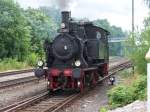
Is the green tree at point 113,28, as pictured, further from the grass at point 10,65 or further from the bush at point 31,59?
the grass at point 10,65

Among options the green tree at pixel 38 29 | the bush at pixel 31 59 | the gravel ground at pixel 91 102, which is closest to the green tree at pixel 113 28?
the green tree at pixel 38 29

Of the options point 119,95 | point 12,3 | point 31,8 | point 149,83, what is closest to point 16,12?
point 12,3

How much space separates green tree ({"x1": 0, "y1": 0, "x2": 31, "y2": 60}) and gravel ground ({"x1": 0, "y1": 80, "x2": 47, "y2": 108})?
18786mm

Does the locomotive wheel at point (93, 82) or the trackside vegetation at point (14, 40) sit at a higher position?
the trackside vegetation at point (14, 40)

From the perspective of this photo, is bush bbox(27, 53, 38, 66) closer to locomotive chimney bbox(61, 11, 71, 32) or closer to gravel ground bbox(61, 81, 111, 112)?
gravel ground bbox(61, 81, 111, 112)

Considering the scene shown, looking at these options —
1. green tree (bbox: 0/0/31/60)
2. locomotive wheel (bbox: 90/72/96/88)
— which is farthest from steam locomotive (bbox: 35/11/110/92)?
green tree (bbox: 0/0/31/60)

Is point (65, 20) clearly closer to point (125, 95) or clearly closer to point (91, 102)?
point (91, 102)

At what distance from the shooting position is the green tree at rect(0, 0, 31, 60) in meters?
39.1

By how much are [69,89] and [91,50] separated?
75.9 inches

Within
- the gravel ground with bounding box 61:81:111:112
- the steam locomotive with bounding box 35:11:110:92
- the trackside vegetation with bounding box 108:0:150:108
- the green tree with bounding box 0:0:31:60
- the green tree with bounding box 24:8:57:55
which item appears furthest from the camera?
the green tree with bounding box 24:8:57:55

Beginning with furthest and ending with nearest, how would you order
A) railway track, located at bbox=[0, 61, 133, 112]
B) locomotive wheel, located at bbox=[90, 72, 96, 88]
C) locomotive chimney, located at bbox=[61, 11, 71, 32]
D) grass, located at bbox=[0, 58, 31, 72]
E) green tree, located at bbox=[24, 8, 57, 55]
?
green tree, located at bbox=[24, 8, 57, 55] < grass, located at bbox=[0, 58, 31, 72] < locomotive wheel, located at bbox=[90, 72, 96, 88] < locomotive chimney, located at bbox=[61, 11, 71, 32] < railway track, located at bbox=[0, 61, 133, 112]

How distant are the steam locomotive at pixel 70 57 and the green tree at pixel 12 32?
21.6 meters

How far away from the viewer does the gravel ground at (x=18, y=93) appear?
50.3ft

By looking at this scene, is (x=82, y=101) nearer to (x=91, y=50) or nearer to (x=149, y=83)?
(x=91, y=50)
